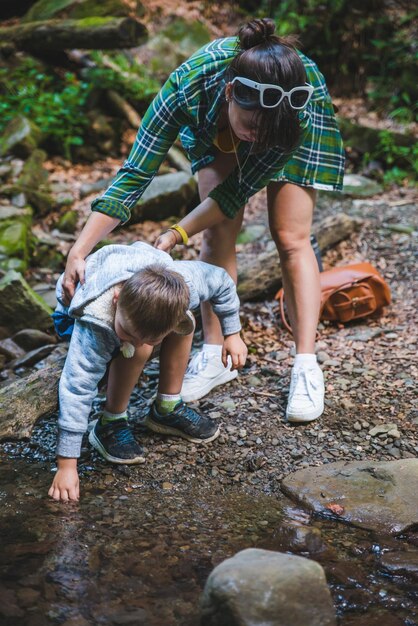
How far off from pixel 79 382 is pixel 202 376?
92 cm

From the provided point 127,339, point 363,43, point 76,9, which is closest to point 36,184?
point 76,9

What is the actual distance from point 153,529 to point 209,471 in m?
0.47

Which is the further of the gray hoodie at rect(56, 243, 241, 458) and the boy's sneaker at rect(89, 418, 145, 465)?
the boy's sneaker at rect(89, 418, 145, 465)

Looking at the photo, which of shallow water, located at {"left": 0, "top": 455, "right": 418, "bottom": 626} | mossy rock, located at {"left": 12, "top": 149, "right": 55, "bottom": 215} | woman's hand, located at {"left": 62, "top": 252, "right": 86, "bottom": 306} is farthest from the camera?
mossy rock, located at {"left": 12, "top": 149, "right": 55, "bottom": 215}

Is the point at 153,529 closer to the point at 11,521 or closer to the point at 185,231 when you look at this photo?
the point at 11,521

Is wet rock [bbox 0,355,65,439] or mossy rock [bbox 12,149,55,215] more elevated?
mossy rock [bbox 12,149,55,215]

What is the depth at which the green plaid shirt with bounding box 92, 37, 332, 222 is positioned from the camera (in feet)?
8.21

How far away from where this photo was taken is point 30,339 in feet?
12.4

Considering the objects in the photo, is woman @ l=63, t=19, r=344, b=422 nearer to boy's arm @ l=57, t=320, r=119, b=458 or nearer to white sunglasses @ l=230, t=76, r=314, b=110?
white sunglasses @ l=230, t=76, r=314, b=110

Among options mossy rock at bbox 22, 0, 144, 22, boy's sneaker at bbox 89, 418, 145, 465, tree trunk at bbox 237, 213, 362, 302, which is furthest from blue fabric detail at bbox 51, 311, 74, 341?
mossy rock at bbox 22, 0, 144, 22

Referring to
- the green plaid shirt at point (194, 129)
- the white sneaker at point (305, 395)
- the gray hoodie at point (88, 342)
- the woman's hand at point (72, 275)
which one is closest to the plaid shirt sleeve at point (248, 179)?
the green plaid shirt at point (194, 129)

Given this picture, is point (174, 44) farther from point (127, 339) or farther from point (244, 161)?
point (127, 339)

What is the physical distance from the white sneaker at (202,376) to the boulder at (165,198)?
2.40 meters

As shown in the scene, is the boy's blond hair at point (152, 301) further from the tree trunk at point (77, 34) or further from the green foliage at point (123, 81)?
the green foliage at point (123, 81)
